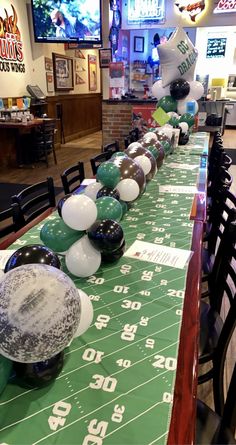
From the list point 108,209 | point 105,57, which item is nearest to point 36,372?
point 108,209

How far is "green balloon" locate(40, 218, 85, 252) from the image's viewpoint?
3.88 ft

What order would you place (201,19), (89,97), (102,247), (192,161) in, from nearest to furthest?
(102,247) → (192,161) → (201,19) → (89,97)

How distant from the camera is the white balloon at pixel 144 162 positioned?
195 cm

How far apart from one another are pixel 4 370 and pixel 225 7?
8.87 meters

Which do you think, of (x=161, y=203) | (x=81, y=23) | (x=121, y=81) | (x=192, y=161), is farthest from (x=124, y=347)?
(x=81, y=23)

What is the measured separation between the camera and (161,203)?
6.34ft

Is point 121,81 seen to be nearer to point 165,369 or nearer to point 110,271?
point 110,271

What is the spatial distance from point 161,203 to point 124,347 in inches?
46.4

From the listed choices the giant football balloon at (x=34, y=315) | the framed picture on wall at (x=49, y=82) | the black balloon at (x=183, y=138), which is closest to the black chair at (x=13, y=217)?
the giant football balloon at (x=34, y=315)

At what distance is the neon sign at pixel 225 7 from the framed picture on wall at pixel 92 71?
4031 millimetres

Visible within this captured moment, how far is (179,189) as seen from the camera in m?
2.18

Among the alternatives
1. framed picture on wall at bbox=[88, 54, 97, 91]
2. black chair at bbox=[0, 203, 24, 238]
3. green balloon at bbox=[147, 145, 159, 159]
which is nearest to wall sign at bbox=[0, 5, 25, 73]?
framed picture on wall at bbox=[88, 54, 97, 91]

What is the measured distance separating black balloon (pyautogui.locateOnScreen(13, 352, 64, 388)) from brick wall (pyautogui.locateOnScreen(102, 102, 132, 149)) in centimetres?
579

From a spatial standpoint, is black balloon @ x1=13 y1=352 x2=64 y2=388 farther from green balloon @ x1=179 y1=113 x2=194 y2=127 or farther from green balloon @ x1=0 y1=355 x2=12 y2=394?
green balloon @ x1=179 y1=113 x2=194 y2=127
